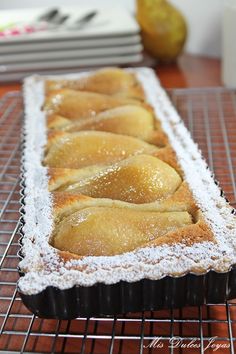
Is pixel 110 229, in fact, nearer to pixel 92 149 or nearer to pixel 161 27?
pixel 92 149

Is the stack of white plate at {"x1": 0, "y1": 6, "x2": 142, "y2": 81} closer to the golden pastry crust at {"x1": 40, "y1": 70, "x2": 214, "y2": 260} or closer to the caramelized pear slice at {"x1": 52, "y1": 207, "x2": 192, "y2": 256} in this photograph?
the golden pastry crust at {"x1": 40, "y1": 70, "x2": 214, "y2": 260}

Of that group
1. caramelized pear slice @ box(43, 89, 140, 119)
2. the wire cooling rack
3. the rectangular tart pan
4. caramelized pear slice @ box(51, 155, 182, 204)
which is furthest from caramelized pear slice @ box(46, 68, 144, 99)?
the rectangular tart pan

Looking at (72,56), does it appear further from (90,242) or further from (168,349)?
(168,349)

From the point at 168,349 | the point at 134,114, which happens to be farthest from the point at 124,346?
the point at 134,114

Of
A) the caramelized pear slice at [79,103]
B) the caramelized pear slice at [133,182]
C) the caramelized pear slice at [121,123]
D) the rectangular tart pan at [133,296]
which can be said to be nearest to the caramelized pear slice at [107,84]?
the caramelized pear slice at [79,103]

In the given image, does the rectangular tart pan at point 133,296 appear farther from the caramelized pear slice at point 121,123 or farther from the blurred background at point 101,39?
the blurred background at point 101,39

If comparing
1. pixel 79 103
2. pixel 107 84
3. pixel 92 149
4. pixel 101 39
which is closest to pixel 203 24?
pixel 101 39
